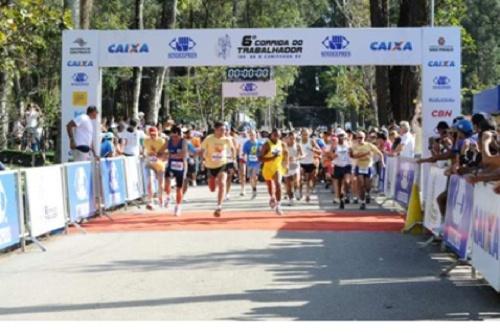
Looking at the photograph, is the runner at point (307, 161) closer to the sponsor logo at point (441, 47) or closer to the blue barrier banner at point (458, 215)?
the sponsor logo at point (441, 47)

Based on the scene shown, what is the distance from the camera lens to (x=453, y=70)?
19.1 m

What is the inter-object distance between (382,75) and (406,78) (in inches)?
226

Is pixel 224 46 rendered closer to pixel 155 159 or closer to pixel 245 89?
pixel 155 159

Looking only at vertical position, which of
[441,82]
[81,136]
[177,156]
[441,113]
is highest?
[441,82]

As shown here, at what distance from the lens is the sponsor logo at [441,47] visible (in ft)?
62.7

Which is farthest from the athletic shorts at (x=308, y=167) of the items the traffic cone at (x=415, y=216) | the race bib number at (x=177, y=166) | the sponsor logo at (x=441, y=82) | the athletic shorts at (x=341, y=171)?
the traffic cone at (x=415, y=216)

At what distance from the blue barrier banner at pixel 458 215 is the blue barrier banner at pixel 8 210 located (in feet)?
19.6

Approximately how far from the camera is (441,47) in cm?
1916

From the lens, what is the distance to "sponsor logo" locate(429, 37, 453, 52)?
752 inches

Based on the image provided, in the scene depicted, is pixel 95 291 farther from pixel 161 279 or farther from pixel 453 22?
pixel 453 22

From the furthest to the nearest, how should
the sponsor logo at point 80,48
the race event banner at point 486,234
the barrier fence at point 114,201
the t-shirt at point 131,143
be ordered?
the t-shirt at point 131,143 < the sponsor logo at point 80,48 < the barrier fence at point 114,201 < the race event banner at point 486,234

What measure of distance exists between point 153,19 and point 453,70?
34.9 meters

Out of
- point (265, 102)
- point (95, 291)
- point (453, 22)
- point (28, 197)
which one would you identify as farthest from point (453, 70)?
point (265, 102)

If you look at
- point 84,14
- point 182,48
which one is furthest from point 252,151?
point 182,48
